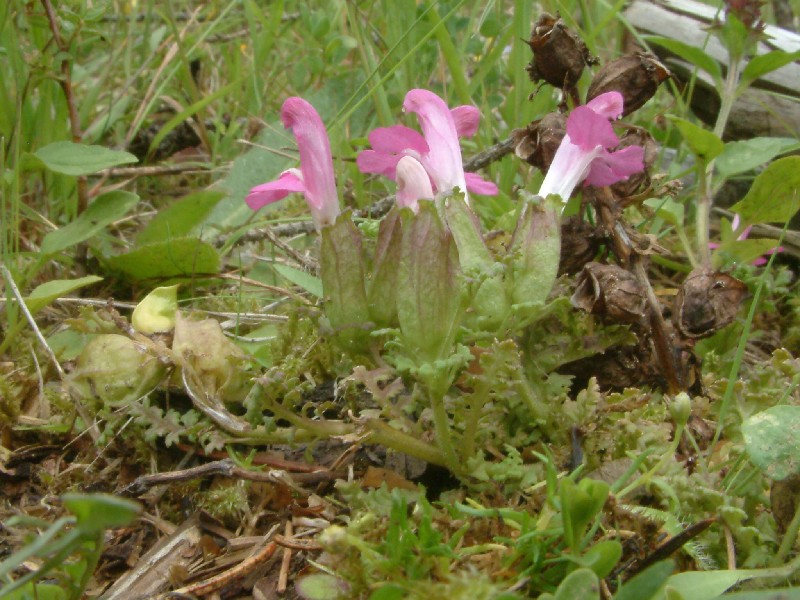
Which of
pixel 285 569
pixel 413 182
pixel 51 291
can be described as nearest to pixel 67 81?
pixel 51 291

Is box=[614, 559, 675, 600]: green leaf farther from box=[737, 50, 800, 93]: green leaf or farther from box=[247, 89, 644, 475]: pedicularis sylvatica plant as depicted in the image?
box=[737, 50, 800, 93]: green leaf

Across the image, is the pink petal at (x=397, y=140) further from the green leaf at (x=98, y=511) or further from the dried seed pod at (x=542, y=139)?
the green leaf at (x=98, y=511)

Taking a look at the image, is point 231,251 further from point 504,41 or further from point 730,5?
point 730,5

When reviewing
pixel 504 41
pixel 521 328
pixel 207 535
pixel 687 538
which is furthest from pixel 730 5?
pixel 207 535

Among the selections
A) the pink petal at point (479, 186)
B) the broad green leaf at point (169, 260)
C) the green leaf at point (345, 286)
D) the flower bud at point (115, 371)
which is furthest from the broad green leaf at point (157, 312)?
the pink petal at point (479, 186)

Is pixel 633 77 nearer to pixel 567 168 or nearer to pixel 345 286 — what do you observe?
pixel 567 168

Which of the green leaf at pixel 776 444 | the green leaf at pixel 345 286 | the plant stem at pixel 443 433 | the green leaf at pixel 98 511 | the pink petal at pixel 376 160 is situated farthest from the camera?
the pink petal at pixel 376 160

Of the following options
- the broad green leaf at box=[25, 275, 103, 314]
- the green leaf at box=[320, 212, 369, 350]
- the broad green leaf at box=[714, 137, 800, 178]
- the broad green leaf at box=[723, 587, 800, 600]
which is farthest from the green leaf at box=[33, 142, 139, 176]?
the broad green leaf at box=[723, 587, 800, 600]
